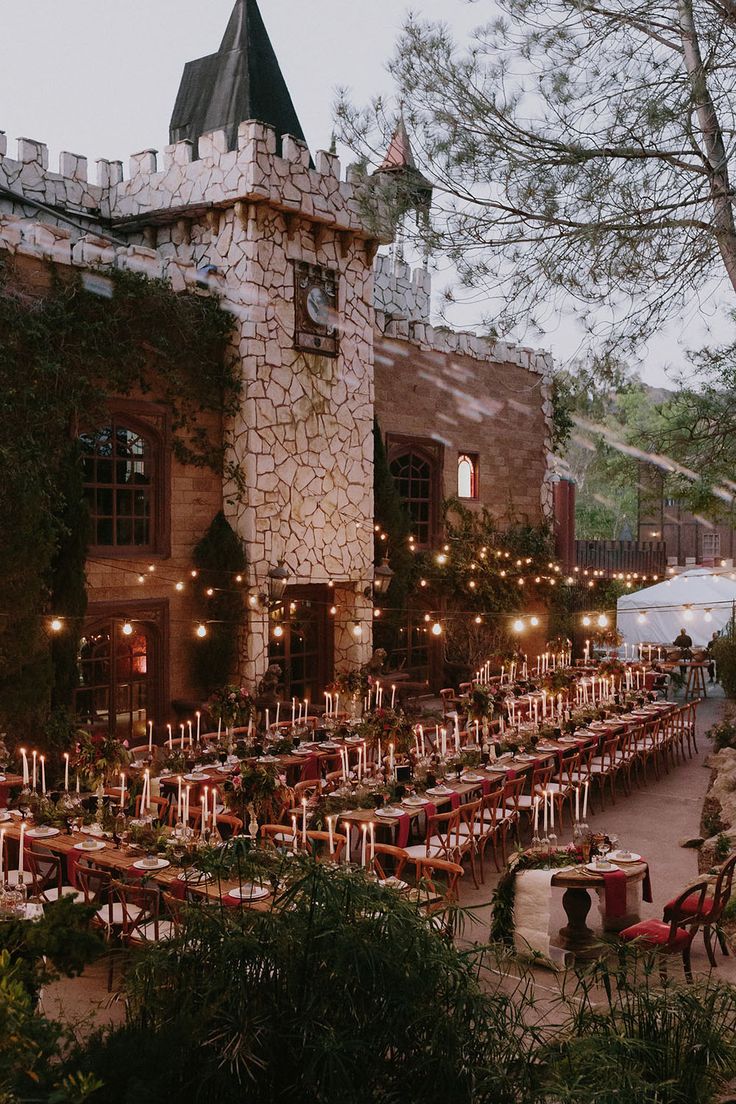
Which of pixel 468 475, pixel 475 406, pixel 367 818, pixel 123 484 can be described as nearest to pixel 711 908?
pixel 367 818

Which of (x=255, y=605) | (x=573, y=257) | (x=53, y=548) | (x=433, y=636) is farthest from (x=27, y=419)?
(x=433, y=636)

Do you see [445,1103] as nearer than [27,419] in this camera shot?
Yes

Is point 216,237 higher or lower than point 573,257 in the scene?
higher

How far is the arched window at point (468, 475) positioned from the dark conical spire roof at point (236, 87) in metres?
6.94

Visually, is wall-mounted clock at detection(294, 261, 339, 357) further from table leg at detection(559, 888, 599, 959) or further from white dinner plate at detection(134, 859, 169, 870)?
table leg at detection(559, 888, 599, 959)

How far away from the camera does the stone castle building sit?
14.3 meters

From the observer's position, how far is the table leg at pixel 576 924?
8.20 metres

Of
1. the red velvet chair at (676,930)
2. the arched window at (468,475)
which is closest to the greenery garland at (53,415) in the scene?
the red velvet chair at (676,930)

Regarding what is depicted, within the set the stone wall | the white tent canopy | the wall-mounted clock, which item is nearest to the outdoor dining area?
the wall-mounted clock

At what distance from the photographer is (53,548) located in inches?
492

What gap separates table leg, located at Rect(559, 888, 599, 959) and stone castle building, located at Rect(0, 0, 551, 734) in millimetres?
7612

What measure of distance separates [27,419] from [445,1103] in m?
10.4

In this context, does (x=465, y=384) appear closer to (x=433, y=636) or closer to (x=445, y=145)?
(x=433, y=636)

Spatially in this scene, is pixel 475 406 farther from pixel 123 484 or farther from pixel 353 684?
pixel 123 484
